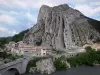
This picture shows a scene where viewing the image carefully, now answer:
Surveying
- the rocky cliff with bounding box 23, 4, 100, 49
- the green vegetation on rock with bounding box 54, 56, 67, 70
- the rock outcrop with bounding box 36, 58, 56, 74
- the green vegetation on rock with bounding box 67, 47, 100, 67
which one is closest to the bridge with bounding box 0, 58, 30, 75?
the rock outcrop with bounding box 36, 58, 56, 74

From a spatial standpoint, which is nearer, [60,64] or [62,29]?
[60,64]

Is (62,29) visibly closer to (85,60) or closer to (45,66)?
(85,60)

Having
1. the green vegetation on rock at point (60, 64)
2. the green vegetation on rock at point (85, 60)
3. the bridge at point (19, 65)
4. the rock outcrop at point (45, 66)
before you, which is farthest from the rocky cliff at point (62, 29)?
the bridge at point (19, 65)

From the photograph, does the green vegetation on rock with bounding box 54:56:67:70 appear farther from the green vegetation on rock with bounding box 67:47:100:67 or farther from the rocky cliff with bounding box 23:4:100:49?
→ the rocky cliff with bounding box 23:4:100:49

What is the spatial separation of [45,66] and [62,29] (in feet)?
204

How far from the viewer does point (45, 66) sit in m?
64.5

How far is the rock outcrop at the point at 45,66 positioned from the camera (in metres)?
63.3

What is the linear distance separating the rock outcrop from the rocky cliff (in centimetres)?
5155

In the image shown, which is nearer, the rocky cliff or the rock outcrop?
the rock outcrop

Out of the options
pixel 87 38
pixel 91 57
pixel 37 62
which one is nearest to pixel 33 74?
pixel 37 62

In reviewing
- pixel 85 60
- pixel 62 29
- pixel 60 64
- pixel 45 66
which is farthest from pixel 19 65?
pixel 62 29

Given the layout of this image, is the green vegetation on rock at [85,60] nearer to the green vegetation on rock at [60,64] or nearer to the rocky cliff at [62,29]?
the green vegetation on rock at [60,64]

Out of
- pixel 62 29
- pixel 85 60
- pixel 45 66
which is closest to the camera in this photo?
pixel 45 66

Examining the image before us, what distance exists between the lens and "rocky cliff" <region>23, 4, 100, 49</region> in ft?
397
